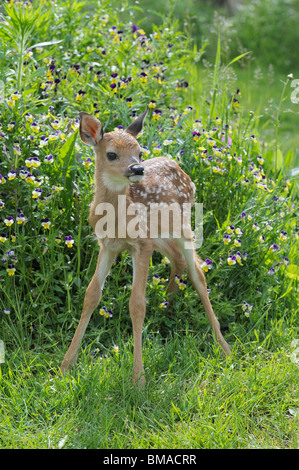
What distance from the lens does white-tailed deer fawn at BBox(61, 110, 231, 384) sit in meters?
3.78

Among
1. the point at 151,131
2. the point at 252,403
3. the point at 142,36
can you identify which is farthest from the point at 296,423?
the point at 142,36

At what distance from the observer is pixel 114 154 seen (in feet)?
12.3

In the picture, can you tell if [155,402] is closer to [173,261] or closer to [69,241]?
[173,261]

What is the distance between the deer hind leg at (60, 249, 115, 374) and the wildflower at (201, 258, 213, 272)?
701 mm

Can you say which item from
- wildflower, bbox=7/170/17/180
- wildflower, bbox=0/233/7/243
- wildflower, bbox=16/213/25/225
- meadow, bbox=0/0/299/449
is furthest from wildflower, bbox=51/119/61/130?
wildflower, bbox=0/233/7/243

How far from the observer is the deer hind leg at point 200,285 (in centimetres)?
434

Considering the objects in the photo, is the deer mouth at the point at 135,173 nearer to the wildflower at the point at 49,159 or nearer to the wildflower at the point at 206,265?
the wildflower at the point at 49,159

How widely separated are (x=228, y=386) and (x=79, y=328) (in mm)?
921

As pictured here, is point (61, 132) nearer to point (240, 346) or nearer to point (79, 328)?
point (79, 328)

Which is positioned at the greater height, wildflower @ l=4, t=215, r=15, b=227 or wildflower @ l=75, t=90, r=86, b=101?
wildflower @ l=75, t=90, r=86, b=101

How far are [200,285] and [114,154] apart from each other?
3.56ft

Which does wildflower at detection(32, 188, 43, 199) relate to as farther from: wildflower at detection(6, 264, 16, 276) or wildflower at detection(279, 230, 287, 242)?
wildflower at detection(279, 230, 287, 242)

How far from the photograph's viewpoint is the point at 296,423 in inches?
151

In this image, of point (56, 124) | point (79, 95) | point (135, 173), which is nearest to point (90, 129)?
point (135, 173)
